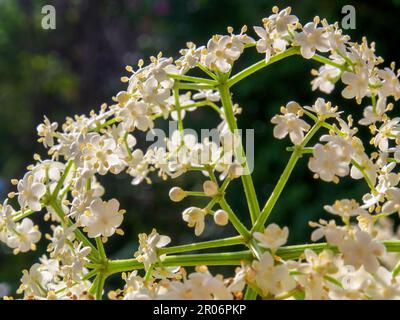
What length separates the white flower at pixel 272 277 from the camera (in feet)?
1.60

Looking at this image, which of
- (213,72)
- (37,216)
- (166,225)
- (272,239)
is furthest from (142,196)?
(272,239)

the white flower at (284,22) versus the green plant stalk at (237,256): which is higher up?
the white flower at (284,22)

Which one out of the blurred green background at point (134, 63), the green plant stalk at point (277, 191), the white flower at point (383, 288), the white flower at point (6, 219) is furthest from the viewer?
the blurred green background at point (134, 63)

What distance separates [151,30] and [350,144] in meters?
2.89

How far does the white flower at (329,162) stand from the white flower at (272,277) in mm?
114

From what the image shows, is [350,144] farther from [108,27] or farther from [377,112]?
[108,27]

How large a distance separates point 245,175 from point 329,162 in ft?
0.30

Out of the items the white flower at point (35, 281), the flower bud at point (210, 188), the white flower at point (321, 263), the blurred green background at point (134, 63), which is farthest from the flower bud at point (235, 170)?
the blurred green background at point (134, 63)

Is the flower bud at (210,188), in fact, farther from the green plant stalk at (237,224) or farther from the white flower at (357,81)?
the white flower at (357,81)

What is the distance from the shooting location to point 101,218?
0.62m

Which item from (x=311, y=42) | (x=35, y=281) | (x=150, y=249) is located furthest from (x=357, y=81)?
(x=35, y=281)

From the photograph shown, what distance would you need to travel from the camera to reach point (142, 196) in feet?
9.93

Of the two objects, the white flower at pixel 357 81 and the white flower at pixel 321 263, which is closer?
the white flower at pixel 321 263

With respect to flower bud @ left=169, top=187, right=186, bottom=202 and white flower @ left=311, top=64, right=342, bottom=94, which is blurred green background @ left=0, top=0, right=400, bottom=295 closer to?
white flower @ left=311, top=64, right=342, bottom=94
